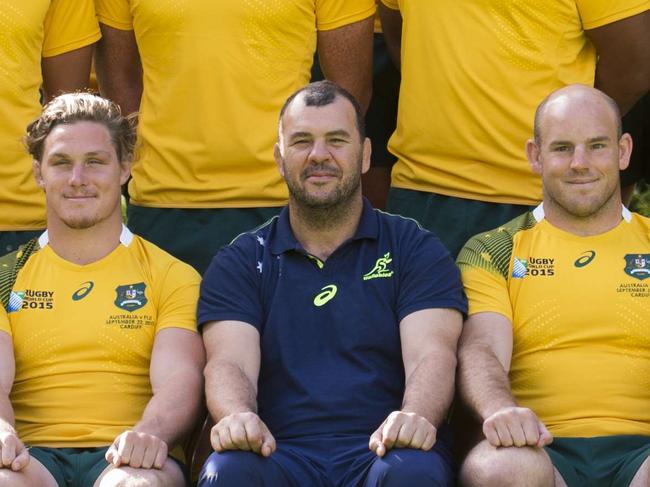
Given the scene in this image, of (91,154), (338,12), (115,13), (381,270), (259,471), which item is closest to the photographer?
(259,471)

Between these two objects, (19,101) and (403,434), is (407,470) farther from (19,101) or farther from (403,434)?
(19,101)

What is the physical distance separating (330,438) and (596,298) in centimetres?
116

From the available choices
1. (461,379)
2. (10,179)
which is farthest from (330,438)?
(10,179)

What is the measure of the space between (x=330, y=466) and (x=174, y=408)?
0.63 m

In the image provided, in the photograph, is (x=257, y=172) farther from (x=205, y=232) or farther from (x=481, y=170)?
(x=481, y=170)

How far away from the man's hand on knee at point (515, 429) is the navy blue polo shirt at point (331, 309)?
0.57m

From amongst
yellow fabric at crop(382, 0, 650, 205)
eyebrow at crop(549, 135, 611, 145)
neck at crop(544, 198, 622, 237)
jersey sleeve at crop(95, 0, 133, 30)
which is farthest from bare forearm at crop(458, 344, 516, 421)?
jersey sleeve at crop(95, 0, 133, 30)

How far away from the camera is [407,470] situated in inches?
217

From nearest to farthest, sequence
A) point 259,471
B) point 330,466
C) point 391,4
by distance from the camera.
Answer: point 259,471 → point 330,466 → point 391,4

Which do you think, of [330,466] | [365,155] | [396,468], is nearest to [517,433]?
[396,468]

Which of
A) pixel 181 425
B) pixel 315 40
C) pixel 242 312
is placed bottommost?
Result: pixel 181 425

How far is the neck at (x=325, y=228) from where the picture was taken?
249 inches

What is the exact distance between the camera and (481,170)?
6809 mm

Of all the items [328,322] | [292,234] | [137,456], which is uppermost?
[292,234]
